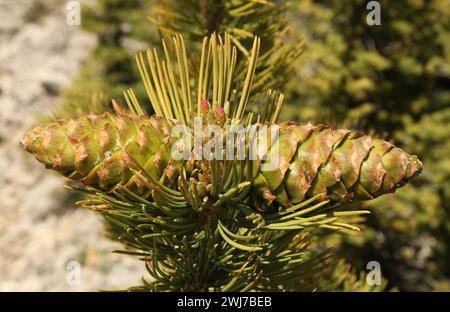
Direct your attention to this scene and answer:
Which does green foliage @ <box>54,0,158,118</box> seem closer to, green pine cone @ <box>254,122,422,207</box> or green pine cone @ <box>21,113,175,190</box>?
green pine cone @ <box>21,113,175,190</box>

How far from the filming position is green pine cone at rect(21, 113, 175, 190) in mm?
943

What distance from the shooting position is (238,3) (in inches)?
63.1

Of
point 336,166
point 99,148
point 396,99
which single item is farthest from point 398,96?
point 99,148

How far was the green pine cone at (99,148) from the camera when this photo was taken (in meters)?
0.94

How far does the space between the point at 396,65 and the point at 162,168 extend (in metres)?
7.68

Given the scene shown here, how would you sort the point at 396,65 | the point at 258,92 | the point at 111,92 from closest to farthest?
the point at 258,92 < the point at 396,65 < the point at 111,92

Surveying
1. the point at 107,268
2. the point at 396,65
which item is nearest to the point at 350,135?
the point at 107,268

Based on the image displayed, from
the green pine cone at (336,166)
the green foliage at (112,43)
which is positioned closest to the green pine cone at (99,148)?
the green pine cone at (336,166)

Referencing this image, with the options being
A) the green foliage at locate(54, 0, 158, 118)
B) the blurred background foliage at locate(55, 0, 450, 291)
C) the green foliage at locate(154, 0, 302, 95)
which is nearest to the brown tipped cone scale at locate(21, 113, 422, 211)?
the green foliage at locate(154, 0, 302, 95)

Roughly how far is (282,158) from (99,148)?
35 cm

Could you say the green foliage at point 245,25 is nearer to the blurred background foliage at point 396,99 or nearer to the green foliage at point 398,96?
the blurred background foliage at point 396,99

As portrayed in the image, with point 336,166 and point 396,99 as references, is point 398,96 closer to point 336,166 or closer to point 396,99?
point 396,99
